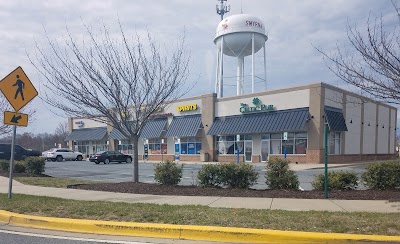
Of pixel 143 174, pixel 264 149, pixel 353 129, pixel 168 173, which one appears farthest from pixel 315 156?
pixel 168 173

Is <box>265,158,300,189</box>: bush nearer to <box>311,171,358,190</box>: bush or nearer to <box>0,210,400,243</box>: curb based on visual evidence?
<box>311,171,358,190</box>: bush

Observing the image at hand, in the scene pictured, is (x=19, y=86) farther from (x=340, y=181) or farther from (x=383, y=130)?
(x=383, y=130)

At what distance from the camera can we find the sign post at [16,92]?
9.38 meters

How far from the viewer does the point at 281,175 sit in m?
11.3

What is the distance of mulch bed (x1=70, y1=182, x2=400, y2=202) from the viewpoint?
9812mm

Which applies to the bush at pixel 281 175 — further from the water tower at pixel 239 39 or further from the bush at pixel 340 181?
the water tower at pixel 239 39

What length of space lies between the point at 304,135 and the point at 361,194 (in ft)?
A: 66.5

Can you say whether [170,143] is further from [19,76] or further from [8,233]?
[8,233]

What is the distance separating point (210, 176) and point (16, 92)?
6591 mm

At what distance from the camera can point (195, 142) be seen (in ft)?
126

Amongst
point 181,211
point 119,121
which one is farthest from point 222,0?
point 181,211

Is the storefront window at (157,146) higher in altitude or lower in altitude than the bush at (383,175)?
lower

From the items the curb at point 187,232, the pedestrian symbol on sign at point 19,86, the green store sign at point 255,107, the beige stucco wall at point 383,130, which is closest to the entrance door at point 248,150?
the green store sign at point 255,107

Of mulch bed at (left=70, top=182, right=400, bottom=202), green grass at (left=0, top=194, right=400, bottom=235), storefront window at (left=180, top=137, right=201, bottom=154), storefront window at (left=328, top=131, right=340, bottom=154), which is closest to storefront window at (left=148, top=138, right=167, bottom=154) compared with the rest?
storefront window at (left=180, top=137, right=201, bottom=154)
